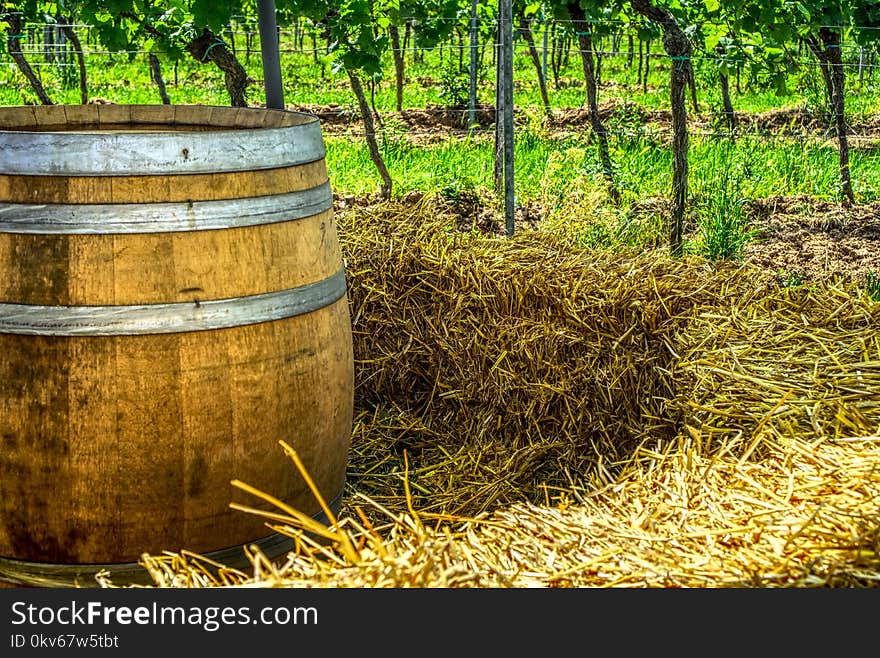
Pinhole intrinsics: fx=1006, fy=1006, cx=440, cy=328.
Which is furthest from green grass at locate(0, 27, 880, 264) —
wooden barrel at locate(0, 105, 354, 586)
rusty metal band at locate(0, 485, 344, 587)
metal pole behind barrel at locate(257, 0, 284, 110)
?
rusty metal band at locate(0, 485, 344, 587)

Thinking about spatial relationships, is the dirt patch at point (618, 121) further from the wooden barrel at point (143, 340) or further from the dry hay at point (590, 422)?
the wooden barrel at point (143, 340)

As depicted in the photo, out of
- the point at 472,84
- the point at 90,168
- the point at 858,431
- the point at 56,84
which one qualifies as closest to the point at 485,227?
the point at 858,431

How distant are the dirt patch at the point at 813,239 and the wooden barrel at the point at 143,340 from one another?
9.67 feet

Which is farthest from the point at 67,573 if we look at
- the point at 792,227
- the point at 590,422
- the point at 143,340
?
the point at 792,227

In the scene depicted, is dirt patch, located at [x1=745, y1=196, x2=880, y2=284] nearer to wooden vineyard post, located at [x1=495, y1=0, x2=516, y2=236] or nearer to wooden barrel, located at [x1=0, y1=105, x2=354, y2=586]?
wooden vineyard post, located at [x1=495, y1=0, x2=516, y2=236]

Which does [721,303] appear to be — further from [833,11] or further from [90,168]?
[833,11]

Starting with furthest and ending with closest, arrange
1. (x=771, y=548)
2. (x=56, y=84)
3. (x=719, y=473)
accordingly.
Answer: (x=56, y=84) → (x=719, y=473) → (x=771, y=548)

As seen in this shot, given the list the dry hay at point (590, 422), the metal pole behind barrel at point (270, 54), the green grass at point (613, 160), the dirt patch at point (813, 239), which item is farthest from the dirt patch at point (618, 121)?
the metal pole behind barrel at point (270, 54)

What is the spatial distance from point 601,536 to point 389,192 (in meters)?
4.18

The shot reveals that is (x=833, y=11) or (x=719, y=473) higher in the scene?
(x=833, y=11)

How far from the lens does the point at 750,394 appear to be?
110 inches

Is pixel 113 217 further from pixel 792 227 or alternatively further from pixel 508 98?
pixel 792 227

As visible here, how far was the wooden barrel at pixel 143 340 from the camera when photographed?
6.68 ft

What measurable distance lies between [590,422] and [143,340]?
65.6 inches
